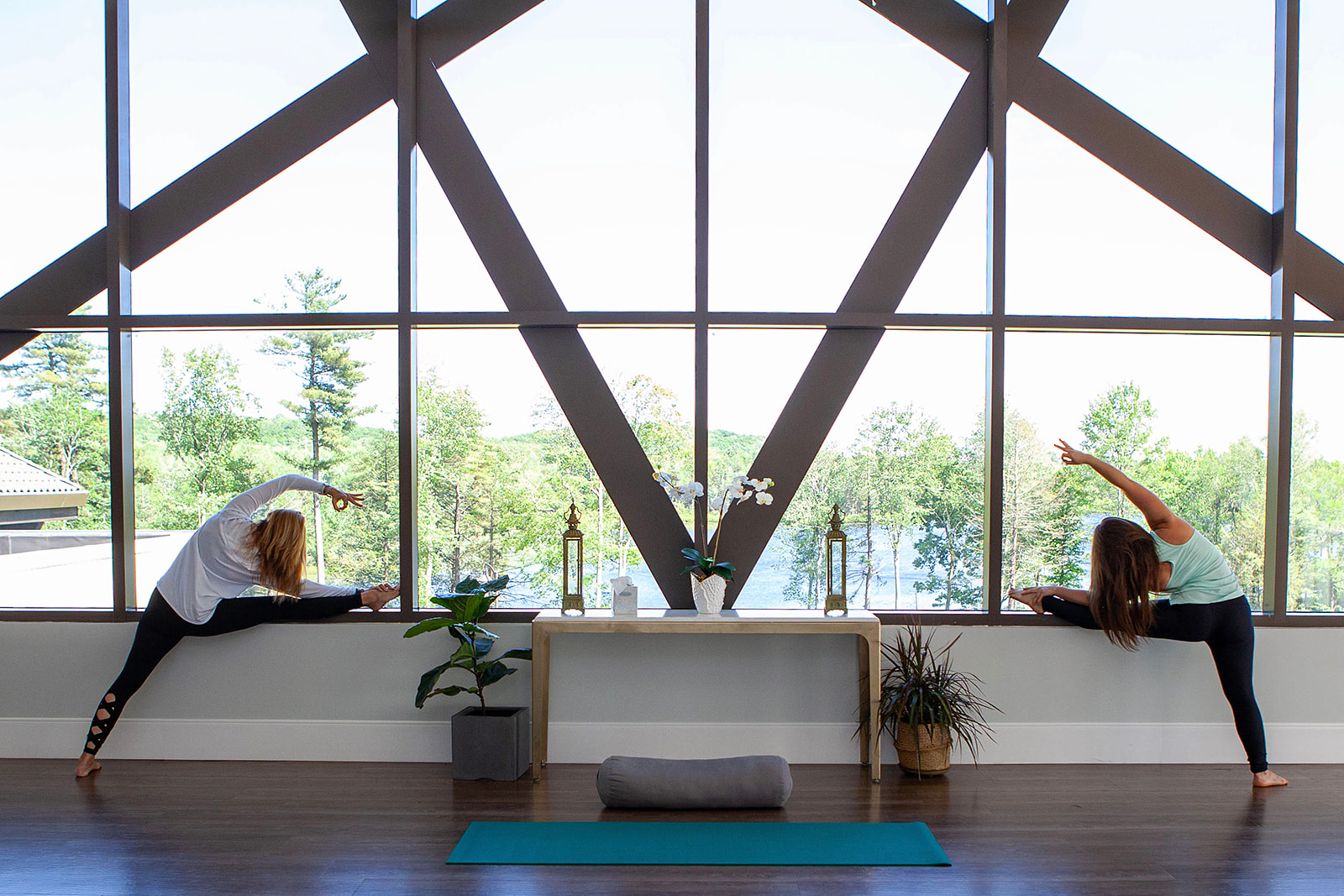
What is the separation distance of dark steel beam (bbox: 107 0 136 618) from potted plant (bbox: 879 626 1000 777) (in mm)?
3864

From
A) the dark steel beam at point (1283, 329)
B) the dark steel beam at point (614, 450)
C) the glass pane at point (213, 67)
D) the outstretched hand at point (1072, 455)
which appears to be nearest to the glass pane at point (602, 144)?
the dark steel beam at point (614, 450)

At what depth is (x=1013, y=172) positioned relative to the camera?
4391mm

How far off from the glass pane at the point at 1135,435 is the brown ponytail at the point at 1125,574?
0.46 metres

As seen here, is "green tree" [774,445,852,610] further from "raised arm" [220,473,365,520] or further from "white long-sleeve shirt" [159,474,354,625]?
"white long-sleeve shirt" [159,474,354,625]

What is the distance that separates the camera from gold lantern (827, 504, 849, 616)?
162 inches

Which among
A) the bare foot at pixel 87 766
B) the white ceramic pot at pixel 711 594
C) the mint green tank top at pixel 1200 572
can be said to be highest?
the mint green tank top at pixel 1200 572

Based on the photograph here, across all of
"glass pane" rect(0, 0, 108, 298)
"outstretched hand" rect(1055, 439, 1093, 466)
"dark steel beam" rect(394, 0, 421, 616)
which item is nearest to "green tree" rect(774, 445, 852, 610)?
"outstretched hand" rect(1055, 439, 1093, 466)

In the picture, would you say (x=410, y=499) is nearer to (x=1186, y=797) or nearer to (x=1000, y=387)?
(x=1000, y=387)

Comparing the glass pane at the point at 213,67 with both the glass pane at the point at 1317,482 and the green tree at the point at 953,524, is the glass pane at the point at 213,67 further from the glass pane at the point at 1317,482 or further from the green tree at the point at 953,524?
the glass pane at the point at 1317,482

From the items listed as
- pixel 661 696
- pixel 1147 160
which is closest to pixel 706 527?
pixel 661 696

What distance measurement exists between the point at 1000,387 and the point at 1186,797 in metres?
2.01

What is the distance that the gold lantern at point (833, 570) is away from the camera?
13.5 feet

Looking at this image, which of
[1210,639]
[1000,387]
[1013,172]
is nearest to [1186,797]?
[1210,639]

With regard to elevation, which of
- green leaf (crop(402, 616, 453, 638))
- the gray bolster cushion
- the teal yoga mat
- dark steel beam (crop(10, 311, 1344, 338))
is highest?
dark steel beam (crop(10, 311, 1344, 338))
